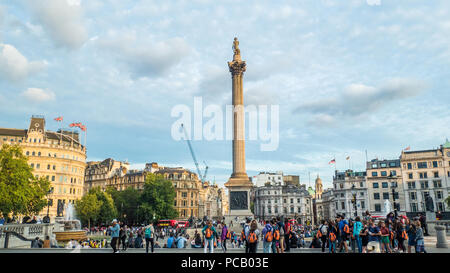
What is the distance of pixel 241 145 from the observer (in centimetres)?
4512

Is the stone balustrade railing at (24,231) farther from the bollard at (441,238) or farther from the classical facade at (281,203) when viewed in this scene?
the classical facade at (281,203)

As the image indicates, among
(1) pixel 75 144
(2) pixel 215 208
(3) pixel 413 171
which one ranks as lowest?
(2) pixel 215 208

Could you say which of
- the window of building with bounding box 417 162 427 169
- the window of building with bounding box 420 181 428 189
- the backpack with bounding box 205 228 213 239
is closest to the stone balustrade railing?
the backpack with bounding box 205 228 213 239

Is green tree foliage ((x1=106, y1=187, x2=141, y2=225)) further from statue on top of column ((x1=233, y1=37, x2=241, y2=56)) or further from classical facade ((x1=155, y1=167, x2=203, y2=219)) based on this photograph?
statue on top of column ((x1=233, y1=37, x2=241, y2=56))

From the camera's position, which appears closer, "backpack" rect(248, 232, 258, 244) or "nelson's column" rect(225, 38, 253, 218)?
"backpack" rect(248, 232, 258, 244)

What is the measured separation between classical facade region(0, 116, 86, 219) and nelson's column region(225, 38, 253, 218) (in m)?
46.8

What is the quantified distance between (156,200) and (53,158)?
26.4 meters

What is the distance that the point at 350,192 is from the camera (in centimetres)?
8175

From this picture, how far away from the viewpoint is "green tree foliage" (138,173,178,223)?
76438 millimetres

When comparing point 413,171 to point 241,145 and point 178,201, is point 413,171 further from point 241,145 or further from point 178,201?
point 178,201

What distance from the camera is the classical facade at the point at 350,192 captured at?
8025 centimetres
